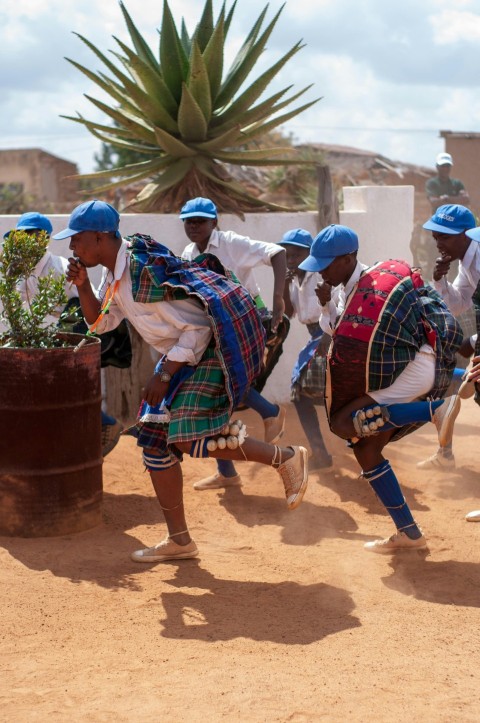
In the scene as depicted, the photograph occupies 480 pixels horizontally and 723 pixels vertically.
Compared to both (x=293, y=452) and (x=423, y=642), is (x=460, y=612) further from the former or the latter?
(x=293, y=452)

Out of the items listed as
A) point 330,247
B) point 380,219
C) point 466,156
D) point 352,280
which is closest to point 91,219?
point 330,247

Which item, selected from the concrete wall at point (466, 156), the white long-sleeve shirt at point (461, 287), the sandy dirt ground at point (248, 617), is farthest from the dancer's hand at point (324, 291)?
the concrete wall at point (466, 156)

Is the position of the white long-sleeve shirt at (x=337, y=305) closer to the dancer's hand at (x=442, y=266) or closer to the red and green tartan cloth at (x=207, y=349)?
the red and green tartan cloth at (x=207, y=349)

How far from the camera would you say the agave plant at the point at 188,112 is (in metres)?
9.53

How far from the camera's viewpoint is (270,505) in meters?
6.84

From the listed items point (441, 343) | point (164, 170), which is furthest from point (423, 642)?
point (164, 170)

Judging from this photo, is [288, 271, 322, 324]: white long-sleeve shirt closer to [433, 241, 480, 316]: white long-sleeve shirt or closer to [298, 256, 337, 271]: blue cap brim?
[433, 241, 480, 316]: white long-sleeve shirt

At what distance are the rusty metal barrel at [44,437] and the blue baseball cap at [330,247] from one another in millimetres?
1559

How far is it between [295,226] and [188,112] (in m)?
1.55

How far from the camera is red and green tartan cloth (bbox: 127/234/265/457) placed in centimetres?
495

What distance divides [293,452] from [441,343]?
0.99 meters

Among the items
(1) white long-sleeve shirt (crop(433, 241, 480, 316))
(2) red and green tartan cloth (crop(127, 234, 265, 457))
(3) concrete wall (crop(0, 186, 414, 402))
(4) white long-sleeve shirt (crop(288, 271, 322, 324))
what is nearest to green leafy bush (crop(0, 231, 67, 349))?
(2) red and green tartan cloth (crop(127, 234, 265, 457))

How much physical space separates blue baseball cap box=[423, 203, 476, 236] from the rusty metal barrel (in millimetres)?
2334

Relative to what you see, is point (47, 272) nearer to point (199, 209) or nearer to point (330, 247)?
point (199, 209)
